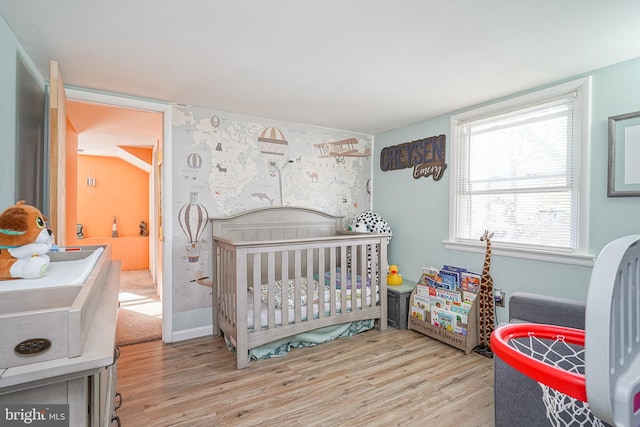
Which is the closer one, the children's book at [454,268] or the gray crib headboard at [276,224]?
the children's book at [454,268]

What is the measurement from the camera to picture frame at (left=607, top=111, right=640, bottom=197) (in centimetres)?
197

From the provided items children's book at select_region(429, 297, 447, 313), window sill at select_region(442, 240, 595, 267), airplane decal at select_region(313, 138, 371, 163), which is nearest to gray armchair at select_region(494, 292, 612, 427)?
window sill at select_region(442, 240, 595, 267)

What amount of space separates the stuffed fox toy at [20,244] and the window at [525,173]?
9.60 feet

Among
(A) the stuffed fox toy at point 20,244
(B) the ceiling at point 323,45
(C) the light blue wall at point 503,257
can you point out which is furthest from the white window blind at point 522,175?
(A) the stuffed fox toy at point 20,244

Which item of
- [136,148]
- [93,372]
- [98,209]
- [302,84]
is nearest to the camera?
[93,372]

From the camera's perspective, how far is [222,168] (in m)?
3.08

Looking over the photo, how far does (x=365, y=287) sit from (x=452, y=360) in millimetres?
914

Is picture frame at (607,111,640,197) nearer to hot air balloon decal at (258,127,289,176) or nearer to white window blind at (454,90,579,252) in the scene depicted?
white window blind at (454,90,579,252)

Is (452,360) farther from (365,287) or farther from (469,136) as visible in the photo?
(469,136)

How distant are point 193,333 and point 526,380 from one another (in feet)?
8.51

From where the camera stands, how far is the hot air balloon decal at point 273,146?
330 cm

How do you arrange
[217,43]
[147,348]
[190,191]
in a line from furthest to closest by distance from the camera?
1. [190,191]
2. [147,348]
3. [217,43]

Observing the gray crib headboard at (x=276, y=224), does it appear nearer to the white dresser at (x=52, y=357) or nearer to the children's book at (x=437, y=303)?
the children's book at (x=437, y=303)

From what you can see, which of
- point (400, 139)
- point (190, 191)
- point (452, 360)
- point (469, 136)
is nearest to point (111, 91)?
point (190, 191)
